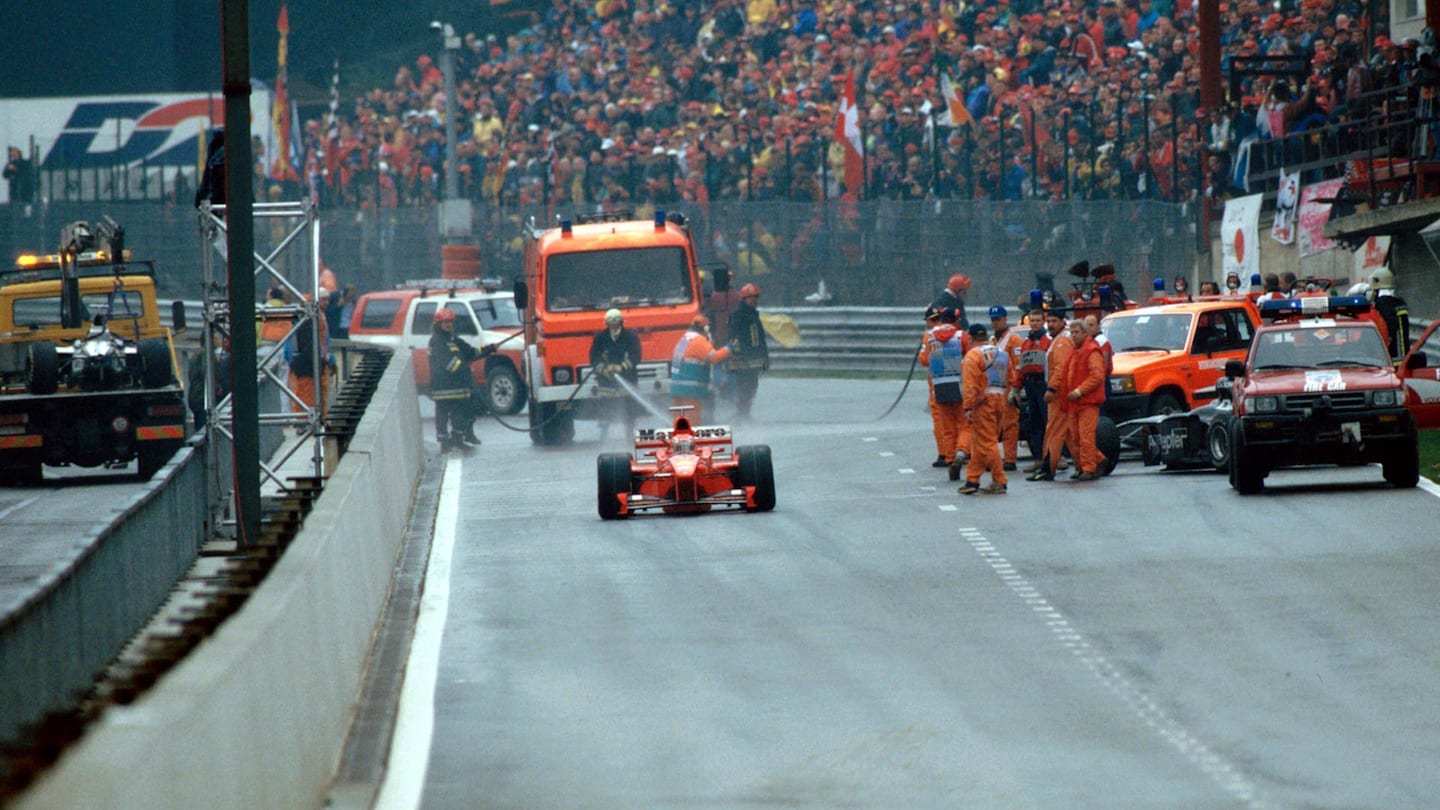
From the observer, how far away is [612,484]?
1795 centimetres

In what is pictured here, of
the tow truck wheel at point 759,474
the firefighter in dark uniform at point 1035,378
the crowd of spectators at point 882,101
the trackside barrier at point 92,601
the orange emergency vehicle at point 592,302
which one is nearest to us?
the trackside barrier at point 92,601

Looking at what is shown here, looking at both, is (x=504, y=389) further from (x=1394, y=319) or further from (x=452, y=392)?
(x=1394, y=319)

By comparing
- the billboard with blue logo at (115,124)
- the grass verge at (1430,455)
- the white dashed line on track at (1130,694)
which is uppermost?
the billboard with blue logo at (115,124)

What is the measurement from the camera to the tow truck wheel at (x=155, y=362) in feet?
77.7

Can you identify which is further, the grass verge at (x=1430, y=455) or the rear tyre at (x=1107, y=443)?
the rear tyre at (x=1107, y=443)

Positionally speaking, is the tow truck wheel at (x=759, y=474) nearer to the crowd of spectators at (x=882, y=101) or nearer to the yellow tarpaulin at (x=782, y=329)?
the crowd of spectators at (x=882, y=101)

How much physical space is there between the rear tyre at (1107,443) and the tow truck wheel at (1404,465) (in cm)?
278

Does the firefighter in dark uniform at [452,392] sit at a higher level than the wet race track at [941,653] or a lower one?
higher

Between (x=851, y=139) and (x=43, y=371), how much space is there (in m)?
15.6

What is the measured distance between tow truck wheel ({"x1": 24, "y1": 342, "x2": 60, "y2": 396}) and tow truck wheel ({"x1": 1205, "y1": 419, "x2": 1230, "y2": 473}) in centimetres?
1198

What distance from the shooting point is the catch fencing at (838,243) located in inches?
1331

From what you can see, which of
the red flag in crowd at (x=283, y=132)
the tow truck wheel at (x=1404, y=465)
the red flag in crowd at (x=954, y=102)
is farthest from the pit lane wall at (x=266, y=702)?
the red flag in crowd at (x=283, y=132)

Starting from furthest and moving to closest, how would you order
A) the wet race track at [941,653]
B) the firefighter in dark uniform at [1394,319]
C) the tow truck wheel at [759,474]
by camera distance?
the firefighter in dark uniform at [1394,319], the tow truck wheel at [759,474], the wet race track at [941,653]

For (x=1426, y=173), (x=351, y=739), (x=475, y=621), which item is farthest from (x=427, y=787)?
(x=1426, y=173)
